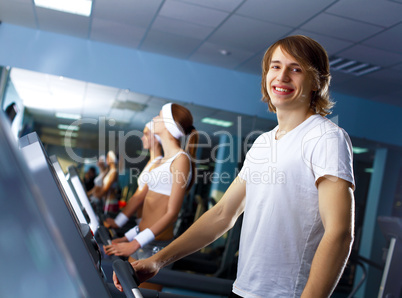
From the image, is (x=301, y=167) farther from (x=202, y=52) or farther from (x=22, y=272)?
(x=202, y=52)

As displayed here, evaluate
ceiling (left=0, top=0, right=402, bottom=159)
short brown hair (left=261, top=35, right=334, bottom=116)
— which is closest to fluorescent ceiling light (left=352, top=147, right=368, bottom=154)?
ceiling (left=0, top=0, right=402, bottom=159)

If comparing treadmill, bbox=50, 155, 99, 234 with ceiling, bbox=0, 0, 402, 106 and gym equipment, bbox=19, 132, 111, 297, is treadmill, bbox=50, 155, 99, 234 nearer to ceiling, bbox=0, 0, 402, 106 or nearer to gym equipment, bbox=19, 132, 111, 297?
gym equipment, bbox=19, 132, 111, 297

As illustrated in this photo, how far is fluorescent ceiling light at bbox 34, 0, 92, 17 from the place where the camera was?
13.8 ft

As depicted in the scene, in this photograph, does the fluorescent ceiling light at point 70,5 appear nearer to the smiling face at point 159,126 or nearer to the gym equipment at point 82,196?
the smiling face at point 159,126

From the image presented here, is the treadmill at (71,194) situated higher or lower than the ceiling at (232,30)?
lower

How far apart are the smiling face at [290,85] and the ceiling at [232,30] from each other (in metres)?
2.53

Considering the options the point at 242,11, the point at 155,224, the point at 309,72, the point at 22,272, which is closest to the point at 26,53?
the point at 242,11

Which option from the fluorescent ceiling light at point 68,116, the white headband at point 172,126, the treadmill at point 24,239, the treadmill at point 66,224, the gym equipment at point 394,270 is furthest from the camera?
the fluorescent ceiling light at point 68,116

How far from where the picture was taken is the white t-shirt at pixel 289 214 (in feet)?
3.16

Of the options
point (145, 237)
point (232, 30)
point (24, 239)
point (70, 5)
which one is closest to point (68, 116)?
point (70, 5)

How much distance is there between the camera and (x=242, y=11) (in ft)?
12.6

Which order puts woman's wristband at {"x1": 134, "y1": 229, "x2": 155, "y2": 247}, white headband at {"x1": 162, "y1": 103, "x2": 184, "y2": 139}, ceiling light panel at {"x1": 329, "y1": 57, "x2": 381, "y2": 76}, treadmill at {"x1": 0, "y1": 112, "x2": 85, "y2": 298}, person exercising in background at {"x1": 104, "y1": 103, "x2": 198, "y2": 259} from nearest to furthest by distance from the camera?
treadmill at {"x1": 0, "y1": 112, "x2": 85, "y2": 298}
woman's wristband at {"x1": 134, "y1": 229, "x2": 155, "y2": 247}
person exercising in background at {"x1": 104, "y1": 103, "x2": 198, "y2": 259}
white headband at {"x1": 162, "y1": 103, "x2": 184, "y2": 139}
ceiling light panel at {"x1": 329, "y1": 57, "x2": 381, "y2": 76}

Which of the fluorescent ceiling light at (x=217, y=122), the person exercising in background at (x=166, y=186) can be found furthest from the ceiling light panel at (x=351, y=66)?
the person exercising in background at (x=166, y=186)

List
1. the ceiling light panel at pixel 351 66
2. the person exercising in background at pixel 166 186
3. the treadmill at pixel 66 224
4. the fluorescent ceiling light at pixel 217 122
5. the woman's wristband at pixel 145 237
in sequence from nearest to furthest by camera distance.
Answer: the treadmill at pixel 66 224 < the woman's wristband at pixel 145 237 < the person exercising in background at pixel 166 186 < the ceiling light panel at pixel 351 66 < the fluorescent ceiling light at pixel 217 122
